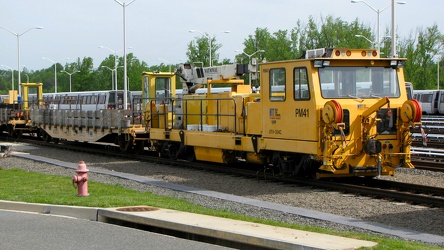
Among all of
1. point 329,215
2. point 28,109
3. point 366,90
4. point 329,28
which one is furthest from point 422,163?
point 329,28

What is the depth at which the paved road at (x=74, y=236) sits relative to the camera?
9.48 metres

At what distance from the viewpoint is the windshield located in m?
15.9

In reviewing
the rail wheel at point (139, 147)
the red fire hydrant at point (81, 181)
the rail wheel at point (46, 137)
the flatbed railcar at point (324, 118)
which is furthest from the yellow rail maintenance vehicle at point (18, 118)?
the red fire hydrant at point (81, 181)

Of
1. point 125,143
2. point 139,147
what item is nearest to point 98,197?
point 139,147

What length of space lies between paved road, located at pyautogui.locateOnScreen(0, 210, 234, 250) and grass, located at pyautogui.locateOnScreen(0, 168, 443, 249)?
4.30 ft

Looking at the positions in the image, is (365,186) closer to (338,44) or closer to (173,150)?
(173,150)

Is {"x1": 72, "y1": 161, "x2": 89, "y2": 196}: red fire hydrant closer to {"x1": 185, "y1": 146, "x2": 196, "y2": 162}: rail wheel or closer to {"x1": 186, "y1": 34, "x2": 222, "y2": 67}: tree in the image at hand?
{"x1": 185, "y1": 146, "x2": 196, "y2": 162}: rail wheel

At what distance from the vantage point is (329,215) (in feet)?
39.4

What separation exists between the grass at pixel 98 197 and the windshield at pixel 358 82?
4596 millimetres

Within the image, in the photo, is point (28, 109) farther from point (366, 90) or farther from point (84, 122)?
point (366, 90)

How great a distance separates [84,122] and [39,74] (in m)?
156

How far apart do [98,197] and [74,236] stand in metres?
3.55

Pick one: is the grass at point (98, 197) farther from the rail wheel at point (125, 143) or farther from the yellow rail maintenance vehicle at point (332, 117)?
the rail wheel at point (125, 143)

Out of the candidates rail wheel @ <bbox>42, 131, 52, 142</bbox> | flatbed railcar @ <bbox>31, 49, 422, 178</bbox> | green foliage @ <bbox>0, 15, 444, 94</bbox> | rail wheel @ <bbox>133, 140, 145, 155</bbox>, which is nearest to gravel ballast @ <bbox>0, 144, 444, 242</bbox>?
flatbed railcar @ <bbox>31, 49, 422, 178</bbox>
